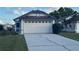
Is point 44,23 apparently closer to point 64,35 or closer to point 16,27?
point 64,35

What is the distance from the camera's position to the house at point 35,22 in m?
15.2

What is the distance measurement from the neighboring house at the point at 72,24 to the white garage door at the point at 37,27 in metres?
1.55

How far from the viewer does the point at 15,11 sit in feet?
46.1

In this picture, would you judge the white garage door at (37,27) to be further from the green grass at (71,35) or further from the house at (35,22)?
the green grass at (71,35)

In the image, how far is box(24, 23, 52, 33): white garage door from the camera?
16.0 m

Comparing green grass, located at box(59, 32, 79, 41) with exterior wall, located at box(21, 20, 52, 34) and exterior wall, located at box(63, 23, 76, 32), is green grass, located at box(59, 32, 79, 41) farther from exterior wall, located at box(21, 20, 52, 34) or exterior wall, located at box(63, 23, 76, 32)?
exterior wall, located at box(21, 20, 52, 34)

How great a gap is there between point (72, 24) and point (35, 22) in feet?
8.95

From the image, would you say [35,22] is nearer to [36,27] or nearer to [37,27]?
[36,27]

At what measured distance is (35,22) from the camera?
16609 mm

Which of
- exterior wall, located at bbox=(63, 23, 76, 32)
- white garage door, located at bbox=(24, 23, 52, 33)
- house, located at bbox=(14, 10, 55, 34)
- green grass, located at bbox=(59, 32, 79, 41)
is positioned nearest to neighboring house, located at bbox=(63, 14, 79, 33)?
exterior wall, located at bbox=(63, 23, 76, 32)

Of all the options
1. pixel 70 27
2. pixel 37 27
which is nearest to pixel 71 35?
pixel 70 27

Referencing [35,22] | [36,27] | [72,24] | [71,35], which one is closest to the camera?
[72,24]
